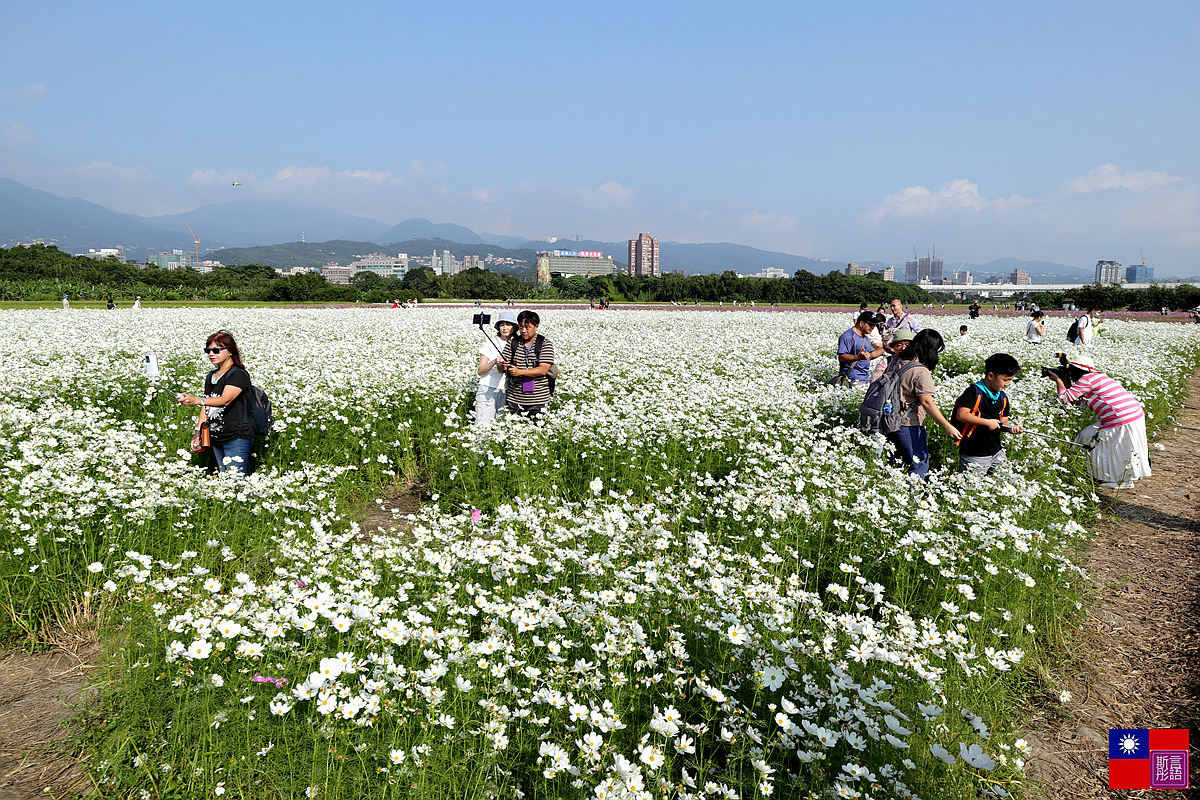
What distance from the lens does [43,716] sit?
3652 mm

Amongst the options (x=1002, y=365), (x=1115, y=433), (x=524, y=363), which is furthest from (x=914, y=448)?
(x=524, y=363)

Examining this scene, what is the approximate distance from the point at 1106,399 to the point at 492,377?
324 inches

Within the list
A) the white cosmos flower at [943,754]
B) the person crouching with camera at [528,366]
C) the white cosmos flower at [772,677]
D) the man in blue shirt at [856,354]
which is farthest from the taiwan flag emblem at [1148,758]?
the man in blue shirt at [856,354]

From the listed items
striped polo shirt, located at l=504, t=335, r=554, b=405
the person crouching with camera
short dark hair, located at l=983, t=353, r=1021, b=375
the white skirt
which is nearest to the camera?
short dark hair, located at l=983, t=353, r=1021, b=375

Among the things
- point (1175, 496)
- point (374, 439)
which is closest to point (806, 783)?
point (374, 439)

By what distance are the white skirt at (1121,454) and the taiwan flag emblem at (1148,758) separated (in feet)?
16.9

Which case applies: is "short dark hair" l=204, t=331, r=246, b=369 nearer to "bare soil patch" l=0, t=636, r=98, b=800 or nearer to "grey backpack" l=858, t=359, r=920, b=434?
"bare soil patch" l=0, t=636, r=98, b=800

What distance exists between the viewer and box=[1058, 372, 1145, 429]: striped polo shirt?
7.84 metres

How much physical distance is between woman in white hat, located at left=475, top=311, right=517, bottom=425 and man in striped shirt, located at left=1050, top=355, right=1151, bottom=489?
7.62 meters

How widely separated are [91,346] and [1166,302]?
87.7 m

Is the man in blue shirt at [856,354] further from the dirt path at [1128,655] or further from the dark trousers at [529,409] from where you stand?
the dark trousers at [529,409]

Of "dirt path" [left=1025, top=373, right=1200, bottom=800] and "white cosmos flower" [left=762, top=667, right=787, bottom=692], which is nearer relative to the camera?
"white cosmos flower" [left=762, top=667, right=787, bottom=692]

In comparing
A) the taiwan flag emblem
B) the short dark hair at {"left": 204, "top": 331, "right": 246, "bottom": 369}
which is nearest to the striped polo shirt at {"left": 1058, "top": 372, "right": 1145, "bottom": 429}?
the taiwan flag emblem

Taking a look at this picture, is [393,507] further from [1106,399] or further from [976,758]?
[1106,399]
